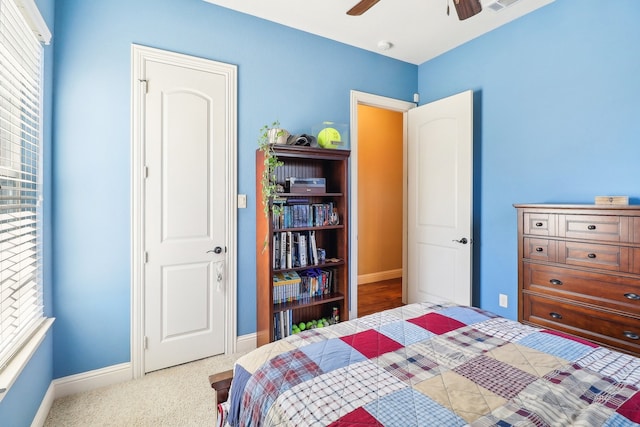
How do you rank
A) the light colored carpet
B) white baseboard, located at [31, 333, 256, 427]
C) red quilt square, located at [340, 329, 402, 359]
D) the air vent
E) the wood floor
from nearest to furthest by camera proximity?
red quilt square, located at [340, 329, 402, 359], the light colored carpet, white baseboard, located at [31, 333, 256, 427], the air vent, the wood floor

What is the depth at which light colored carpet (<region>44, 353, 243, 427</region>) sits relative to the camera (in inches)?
75.2

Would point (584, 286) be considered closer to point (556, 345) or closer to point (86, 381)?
point (556, 345)

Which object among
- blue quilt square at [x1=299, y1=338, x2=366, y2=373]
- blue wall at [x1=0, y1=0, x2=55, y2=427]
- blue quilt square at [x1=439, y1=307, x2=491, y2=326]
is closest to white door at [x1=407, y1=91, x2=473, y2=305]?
blue quilt square at [x1=439, y1=307, x2=491, y2=326]

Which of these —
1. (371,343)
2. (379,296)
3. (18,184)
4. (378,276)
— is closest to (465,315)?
(371,343)

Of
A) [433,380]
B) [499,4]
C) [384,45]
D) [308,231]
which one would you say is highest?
[384,45]

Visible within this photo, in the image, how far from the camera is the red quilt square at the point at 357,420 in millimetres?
907

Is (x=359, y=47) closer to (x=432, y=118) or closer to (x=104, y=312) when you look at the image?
(x=432, y=118)

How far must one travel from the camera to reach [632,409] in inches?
37.7

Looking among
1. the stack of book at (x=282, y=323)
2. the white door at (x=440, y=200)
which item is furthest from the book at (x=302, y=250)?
the white door at (x=440, y=200)

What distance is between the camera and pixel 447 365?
4.01ft

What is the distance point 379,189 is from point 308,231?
2432mm

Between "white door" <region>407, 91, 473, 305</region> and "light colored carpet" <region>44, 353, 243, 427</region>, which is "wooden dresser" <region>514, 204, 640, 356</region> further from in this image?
"light colored carpet" <region>44, 353, 243, 427</region>

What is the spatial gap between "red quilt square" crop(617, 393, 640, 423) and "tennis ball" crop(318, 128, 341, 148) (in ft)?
7.71

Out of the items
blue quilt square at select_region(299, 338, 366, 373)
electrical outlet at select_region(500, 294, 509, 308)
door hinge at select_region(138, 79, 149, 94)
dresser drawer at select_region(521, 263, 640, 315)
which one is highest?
door hinge at select_region(138, 79, 149, 94)
